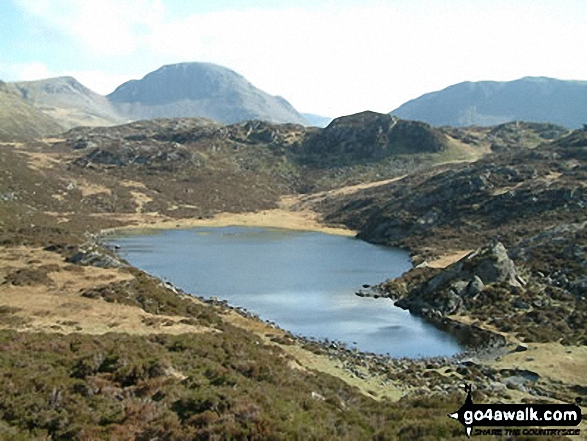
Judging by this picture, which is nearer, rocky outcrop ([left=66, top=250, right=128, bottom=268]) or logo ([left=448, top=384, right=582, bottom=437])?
logo ([left=448, top=384, right=582, bottom=437])

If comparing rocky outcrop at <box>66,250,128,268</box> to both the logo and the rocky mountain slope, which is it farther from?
the logo

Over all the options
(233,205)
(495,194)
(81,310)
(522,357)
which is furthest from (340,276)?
(233,205)

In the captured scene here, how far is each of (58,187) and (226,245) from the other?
213ft

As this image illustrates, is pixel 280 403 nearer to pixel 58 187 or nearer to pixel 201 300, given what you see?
pixel 201 300

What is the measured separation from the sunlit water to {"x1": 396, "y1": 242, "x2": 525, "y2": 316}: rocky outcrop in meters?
2.81

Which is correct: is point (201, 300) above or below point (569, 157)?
below

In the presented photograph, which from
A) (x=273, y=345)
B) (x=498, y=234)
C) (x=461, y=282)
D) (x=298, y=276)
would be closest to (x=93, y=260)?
(x=273, y=345)

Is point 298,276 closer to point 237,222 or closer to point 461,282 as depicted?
point 461,282

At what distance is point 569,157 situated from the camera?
143m

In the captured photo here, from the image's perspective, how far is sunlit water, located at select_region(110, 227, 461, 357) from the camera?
172ft

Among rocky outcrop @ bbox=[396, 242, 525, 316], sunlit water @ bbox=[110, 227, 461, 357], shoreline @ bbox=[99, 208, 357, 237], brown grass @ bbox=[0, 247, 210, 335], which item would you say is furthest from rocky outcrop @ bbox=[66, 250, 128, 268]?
shoreline @ bbox=[99, 208, 357, 237]

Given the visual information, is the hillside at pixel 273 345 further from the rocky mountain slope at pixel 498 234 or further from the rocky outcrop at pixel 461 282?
the rocky mountain slope at pixel 498 234

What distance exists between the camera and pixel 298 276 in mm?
81812

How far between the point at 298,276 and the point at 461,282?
28448mm
